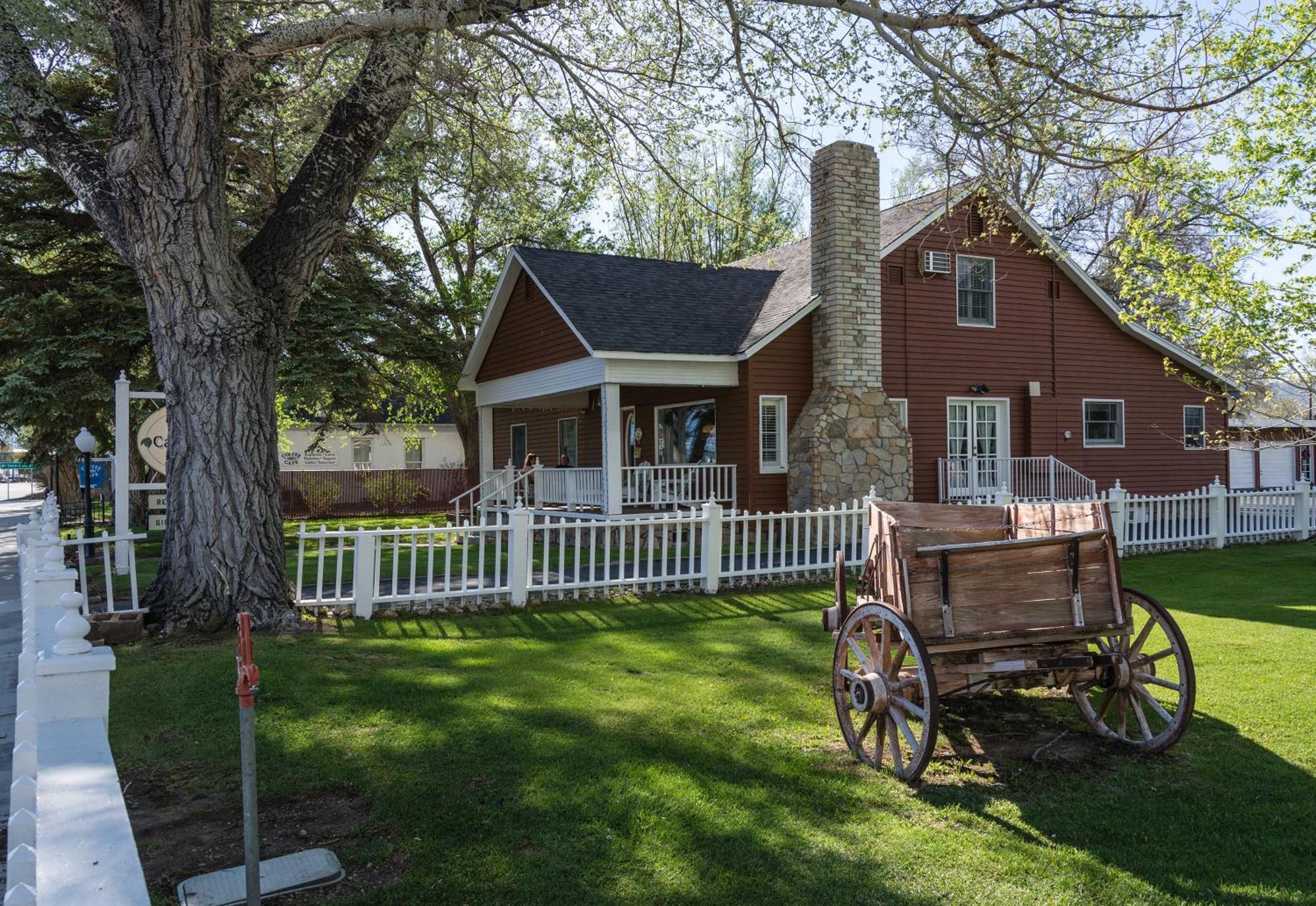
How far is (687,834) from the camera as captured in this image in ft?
13.8

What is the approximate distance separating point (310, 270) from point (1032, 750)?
801 centimetres

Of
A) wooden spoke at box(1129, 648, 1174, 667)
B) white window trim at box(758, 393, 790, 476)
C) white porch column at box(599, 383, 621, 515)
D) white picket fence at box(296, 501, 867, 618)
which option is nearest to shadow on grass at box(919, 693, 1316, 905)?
wooden spoke at box(1129, 648, 1174, 667)

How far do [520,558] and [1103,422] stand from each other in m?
16.5

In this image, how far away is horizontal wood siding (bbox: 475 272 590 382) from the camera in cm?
1797

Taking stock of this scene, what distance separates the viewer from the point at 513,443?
26734mm

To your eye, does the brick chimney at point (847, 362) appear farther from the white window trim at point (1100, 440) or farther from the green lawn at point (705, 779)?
the green lawn at point (705, 779)

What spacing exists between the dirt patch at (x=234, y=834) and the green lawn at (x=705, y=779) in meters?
0.04

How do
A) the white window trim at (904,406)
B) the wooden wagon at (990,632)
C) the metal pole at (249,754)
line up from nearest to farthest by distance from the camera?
the metal pole at (249,754) < the wooden wagon at (990,632) < the white window trim at (904,406)

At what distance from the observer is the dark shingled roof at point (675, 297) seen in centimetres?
1659

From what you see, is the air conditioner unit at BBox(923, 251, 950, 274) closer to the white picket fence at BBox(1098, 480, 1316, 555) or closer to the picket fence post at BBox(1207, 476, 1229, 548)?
the white picket fence at BBox(1098, 480, 1316, 555)

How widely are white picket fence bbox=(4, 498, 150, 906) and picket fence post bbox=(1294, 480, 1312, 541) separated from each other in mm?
19409

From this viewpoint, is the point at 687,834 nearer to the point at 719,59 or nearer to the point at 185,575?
the point at 185,575

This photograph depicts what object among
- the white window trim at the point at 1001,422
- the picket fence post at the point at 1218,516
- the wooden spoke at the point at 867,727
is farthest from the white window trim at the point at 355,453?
the wooden spoke at the point at 867,727

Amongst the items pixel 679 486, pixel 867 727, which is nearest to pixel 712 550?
pixel 679 486
